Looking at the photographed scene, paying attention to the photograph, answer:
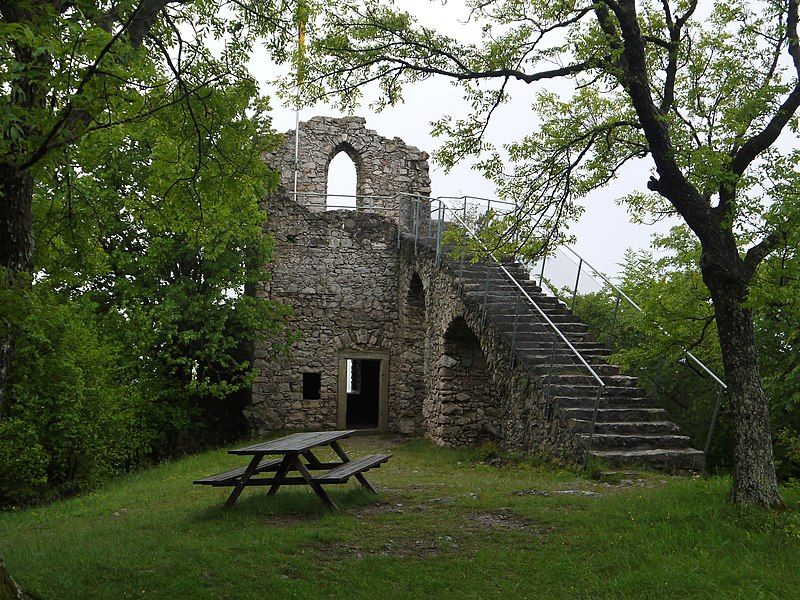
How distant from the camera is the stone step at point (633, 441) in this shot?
933 centimetres

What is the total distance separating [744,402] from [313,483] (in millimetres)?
4023

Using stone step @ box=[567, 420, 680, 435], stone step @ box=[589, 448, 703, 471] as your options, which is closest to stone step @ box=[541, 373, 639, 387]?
stone step @ box=[567, 420, 680, 435]

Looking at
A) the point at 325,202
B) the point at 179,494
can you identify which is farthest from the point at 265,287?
the point at 179,494

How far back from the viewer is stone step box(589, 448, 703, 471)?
908 centimetres

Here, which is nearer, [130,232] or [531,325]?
[531,325]

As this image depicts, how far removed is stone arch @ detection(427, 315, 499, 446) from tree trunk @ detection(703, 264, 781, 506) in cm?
789

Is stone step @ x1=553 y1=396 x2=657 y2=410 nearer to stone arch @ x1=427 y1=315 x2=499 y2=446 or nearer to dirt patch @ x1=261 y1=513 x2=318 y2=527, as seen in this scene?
dirt patch @ x1=261 y1=513 x2=318 y2=527

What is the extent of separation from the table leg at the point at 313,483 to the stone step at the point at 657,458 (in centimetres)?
352

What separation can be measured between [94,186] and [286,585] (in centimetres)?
1150

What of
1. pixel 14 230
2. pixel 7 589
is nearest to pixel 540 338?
pixel 14 230

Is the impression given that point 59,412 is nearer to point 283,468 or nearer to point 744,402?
point 283,468

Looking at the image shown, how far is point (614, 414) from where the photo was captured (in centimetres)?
992

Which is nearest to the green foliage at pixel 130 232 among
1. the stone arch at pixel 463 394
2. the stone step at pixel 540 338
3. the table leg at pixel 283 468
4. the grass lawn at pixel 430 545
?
the grass lawn at pixel 430 545

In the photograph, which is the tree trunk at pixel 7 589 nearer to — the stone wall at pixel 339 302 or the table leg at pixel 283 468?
the table leg at pixel 283 468
